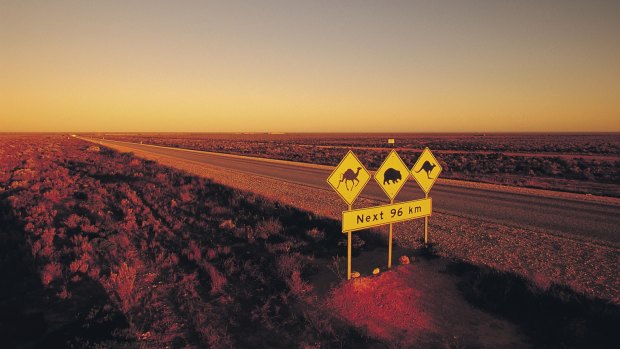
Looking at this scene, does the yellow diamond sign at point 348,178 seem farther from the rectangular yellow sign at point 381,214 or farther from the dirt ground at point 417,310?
the dirt ground at point 417,310

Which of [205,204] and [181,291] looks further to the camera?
[205,204]

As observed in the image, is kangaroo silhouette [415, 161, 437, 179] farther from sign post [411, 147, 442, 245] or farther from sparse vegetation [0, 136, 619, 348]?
sparse vegetation [0, 136, 619, 348]

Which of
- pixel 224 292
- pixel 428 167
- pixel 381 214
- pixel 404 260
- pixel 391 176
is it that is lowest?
pixel 224 292

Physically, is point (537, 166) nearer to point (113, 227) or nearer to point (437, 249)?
point (437, 249)

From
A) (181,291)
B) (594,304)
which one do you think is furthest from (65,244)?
(594,304)

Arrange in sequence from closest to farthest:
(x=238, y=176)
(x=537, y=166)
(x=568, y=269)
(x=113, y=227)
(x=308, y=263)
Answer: (x=568, y=269)
(x=308, y=263)
(x=113, y=227)
(x=238, y=176)
(x=537, y=166)

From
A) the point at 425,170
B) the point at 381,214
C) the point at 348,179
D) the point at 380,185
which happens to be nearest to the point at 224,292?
the point at 348,179

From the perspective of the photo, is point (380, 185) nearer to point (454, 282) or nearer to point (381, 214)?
point (381, 214)
